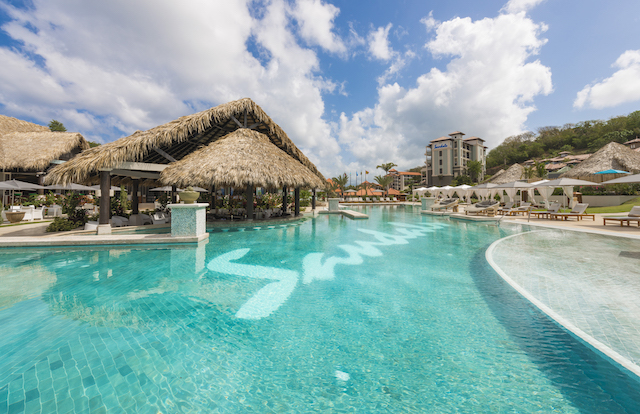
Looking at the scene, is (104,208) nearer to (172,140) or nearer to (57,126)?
(172,140)

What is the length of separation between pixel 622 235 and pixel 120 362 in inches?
554

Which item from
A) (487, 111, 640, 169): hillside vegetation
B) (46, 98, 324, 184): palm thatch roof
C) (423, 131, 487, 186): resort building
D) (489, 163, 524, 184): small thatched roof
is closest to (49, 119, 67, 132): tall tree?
(46, 98, 324, 184): palm thatch roof

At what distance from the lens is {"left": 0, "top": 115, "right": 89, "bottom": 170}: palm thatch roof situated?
17.2 m

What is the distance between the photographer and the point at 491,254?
657 cm

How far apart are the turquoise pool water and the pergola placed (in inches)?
207

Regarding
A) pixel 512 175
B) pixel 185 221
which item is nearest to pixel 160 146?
pixel 185 221

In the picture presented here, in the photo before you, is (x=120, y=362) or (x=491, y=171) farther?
(x=491, y=171)

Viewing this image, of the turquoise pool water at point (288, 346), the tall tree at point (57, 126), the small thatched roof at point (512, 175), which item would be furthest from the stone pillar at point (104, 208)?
the tall tree at point (57, 126)

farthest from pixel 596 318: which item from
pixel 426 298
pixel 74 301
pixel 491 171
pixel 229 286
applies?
pixel 491 171

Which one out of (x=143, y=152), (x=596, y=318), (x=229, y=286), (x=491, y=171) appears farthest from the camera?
(x=491, y=171)

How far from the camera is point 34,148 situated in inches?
717

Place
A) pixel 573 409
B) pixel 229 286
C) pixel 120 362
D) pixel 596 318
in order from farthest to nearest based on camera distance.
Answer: pixel 229 286, pixel 596 318, pixel 120 362, pixel 573 409

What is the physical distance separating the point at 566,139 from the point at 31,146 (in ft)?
307

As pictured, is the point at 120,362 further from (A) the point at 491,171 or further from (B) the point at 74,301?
(A) the point at 491,171
